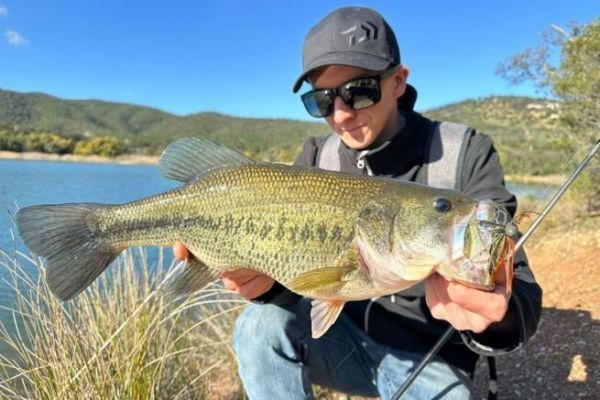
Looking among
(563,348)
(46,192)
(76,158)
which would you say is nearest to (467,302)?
(563,348)

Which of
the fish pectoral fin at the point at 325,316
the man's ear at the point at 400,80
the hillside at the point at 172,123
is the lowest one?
the fish pectoral fin at the point at 325,316

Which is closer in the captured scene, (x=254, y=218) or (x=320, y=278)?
(x=320, y=278)

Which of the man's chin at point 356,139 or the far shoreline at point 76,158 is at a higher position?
the man's chin at point 356,139

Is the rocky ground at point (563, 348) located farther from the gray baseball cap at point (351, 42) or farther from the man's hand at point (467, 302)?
the gray baseball cap at point (351, 42)

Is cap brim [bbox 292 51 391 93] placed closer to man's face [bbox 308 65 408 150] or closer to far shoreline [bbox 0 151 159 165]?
man's face [bbox 308 65 408 150]

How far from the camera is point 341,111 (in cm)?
285

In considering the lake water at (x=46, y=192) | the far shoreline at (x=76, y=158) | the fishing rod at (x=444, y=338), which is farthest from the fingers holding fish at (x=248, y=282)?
the far shoreline at (x=76, y=158)

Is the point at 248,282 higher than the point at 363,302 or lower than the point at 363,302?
higher

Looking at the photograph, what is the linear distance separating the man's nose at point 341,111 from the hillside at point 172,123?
41.4m

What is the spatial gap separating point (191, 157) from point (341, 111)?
90 cm

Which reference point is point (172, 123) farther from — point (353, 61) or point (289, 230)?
point (289, 230)

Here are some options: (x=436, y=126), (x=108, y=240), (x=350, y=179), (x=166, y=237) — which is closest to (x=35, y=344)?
(x=108, y=240)

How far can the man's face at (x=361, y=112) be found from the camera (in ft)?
9.37

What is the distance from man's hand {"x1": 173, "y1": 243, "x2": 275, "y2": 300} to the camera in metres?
2.42
